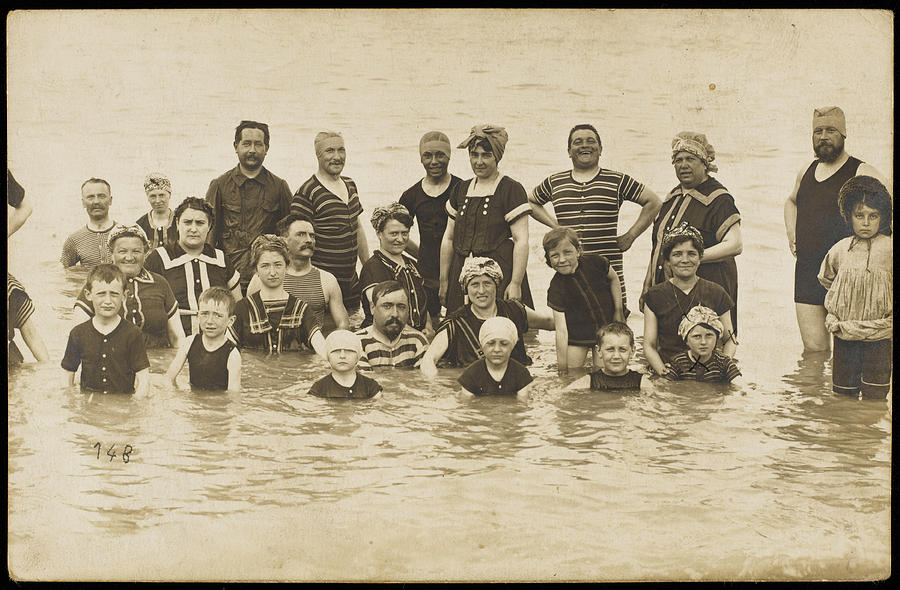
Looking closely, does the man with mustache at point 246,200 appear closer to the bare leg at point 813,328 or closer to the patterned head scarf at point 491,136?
the patterned head scarf at point 491,136

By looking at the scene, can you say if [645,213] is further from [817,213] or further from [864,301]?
[864,301]

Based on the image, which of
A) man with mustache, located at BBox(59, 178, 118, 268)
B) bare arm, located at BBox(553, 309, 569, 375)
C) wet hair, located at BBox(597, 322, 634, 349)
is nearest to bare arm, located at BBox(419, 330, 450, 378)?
bare arm, located at BBox(553, 309, 569, 375)

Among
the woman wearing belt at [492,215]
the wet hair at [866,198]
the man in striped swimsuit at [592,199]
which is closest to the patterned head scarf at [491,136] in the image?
the woman wearing belt at [492,215]

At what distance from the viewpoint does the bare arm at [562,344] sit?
5.92 metres

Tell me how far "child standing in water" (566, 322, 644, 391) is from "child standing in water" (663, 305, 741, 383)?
0.20 metres

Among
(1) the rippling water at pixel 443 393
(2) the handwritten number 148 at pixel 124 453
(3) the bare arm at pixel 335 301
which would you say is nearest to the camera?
(1) the rippling water at pixel 443 393

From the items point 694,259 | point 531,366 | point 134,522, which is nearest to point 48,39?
point 134,522

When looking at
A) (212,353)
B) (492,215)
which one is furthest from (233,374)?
(492,215)

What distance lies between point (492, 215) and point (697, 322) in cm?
108

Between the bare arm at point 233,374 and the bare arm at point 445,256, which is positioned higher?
the bare arm at point 445,256

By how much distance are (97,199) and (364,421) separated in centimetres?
168

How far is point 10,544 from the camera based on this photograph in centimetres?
578

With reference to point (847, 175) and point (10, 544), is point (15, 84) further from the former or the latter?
point (847, 175)

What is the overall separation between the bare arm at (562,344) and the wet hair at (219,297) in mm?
1533
